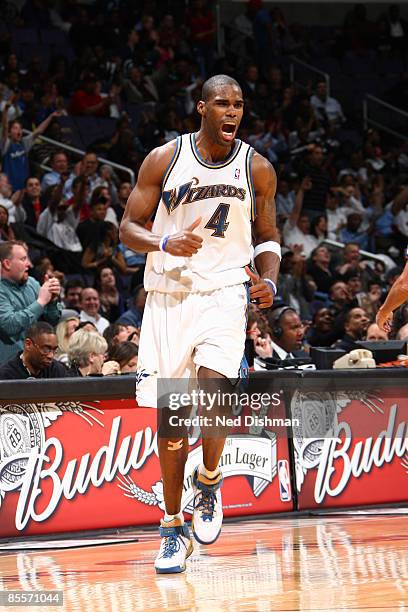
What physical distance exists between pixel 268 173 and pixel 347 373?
8.50 ft

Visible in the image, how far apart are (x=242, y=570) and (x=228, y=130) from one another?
2.06m

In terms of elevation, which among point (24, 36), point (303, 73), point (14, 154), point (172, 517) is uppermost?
point (303, 73)

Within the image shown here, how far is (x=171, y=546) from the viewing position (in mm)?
5273

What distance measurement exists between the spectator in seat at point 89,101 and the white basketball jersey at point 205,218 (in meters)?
9.98

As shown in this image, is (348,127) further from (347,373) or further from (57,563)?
(57,563)

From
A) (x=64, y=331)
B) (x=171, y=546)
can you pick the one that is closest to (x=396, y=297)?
(x=171, y=546)

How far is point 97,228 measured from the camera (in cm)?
1235

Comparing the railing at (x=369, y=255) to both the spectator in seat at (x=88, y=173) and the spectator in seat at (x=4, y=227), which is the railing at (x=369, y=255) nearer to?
the spectator in seat at (x=88, y=173)

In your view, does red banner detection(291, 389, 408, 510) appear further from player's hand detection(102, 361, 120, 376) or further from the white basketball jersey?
the white basketball jersey

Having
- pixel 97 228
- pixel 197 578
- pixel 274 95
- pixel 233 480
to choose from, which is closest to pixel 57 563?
pixel 197 578

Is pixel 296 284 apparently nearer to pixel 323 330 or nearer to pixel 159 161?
pixel 323 330

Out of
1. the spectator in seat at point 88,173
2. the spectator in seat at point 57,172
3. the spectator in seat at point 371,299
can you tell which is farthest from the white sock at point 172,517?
the spectator in seat at point 57,172

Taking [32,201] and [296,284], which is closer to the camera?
[32,201]

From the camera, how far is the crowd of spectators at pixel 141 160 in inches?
393
